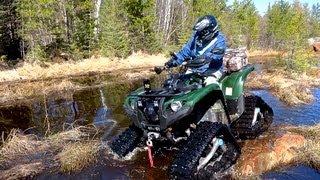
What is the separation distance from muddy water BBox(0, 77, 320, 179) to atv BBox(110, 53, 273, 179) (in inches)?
12.5

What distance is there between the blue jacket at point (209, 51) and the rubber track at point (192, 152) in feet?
3.67

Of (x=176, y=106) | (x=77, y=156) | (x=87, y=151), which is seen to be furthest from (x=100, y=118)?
(x=176, y=106)

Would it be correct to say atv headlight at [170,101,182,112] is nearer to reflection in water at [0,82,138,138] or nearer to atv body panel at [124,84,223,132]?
atv body panel at [124,84,223,132]

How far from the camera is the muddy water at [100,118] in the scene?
241 inches

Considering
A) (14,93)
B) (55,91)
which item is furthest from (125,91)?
(14,93)

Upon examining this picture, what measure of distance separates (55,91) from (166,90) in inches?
420

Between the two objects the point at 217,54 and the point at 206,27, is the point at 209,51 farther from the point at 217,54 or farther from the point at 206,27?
the point at 206,27

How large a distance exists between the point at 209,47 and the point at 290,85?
8158mm

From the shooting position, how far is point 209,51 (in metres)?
6.36

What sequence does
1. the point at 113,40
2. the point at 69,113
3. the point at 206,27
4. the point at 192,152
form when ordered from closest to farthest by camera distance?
the point at 192,152, the point at 206,27, the point at 69,113, the point at 113,40

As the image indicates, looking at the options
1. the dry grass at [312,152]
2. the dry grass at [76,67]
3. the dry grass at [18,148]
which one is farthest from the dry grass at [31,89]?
the dry grass at [312,152]

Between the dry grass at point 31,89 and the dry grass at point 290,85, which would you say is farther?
the dry grass at point 31,89

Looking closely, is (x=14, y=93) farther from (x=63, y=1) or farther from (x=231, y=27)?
(x=231, y=27)

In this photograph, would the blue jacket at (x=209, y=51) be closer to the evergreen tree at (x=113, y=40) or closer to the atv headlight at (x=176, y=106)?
the atv headlight at (x=176, y=106)
